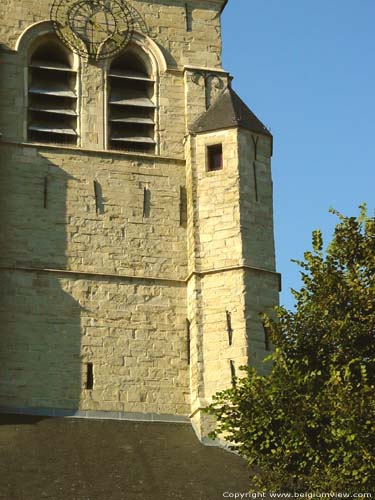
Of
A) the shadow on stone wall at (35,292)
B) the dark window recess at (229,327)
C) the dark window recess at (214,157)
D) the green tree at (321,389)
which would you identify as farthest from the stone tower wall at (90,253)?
the green tree at (321,389)

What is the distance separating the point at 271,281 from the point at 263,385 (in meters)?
5.46

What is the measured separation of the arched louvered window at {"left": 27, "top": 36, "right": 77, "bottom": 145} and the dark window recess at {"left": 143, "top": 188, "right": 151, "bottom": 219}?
162cm

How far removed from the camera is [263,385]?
17984 mm

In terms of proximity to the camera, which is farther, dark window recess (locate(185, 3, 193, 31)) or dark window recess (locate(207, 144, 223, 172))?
dark window recess (locate(185, 3, 193, 31))

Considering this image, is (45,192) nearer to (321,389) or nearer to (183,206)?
(183,206)

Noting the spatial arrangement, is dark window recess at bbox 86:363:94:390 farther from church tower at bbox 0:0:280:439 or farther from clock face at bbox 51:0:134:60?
clock face at bbox 51:0:134:60

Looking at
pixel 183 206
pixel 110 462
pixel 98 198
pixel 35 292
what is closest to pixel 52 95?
pixel 98 198

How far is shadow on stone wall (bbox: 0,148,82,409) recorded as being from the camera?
22422 mm

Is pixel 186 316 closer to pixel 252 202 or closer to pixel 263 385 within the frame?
pixel 252 202

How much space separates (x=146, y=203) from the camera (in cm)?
2441

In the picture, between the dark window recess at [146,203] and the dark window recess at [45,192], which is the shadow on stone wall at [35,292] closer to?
the dark window recess at [45,192]

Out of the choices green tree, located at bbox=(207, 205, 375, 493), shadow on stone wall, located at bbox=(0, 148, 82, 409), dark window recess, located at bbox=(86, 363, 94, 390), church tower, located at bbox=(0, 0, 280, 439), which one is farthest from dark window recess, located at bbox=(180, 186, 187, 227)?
green tree, located at bbox=(207, 205, 375, 493)

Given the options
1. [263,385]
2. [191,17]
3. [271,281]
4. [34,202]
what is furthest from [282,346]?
[191,17]

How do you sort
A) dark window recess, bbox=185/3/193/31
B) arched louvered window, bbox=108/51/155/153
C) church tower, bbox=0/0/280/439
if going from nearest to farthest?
church tower, bbox=0/0/280/439
arched louvered window, bbox=108/51/155/153
dark window recess, bbox=185/3/193/31
